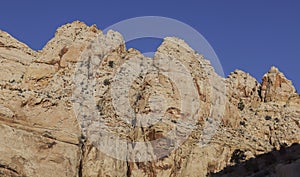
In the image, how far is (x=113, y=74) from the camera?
78.2 meters

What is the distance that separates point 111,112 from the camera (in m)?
69.1

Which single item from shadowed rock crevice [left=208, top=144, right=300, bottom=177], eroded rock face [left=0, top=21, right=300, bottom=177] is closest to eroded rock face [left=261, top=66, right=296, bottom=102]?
eroded rock face [left=0, top=21, right=300, bottom=177]

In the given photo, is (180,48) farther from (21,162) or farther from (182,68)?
(21,162)

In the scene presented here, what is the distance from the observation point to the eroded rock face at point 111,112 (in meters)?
59.6

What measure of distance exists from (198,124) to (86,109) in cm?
1573

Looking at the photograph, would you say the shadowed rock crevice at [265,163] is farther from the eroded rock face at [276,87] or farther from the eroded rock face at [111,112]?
the eroded rock face at [276,87]

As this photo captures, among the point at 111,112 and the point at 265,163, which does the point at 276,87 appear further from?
the point at 265,163

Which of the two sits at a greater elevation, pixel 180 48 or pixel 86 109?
pixel 180 48

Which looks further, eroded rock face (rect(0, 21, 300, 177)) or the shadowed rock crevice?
eroded rock face (rect(0, 21, 300, 177))

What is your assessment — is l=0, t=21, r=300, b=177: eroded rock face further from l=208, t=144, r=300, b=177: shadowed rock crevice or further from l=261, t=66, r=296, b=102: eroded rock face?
l=208, t=144, r=300, b=177: shadowed rock crevice

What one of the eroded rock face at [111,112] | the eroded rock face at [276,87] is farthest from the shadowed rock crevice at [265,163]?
the eroded rock face at [276,87]

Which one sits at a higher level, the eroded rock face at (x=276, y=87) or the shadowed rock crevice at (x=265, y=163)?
the eroded rock face at (x=276, y=87)

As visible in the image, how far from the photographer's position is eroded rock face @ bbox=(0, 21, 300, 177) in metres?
59.6

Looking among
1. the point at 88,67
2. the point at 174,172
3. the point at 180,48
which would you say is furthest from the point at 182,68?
the point at 174,172
